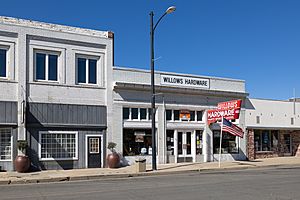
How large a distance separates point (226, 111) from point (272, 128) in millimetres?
8275

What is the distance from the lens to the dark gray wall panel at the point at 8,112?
22.6 metres

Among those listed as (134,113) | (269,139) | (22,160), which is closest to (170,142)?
(134,113)

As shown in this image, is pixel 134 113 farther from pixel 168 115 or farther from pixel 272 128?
pixel 272 128

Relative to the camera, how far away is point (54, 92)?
2416 centimetres

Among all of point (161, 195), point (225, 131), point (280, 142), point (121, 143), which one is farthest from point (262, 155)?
point (161, 195)

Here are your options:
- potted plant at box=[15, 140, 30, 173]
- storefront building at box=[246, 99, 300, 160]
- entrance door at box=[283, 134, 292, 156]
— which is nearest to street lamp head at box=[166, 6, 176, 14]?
potted plant at box=[15, 140, 30, 173]

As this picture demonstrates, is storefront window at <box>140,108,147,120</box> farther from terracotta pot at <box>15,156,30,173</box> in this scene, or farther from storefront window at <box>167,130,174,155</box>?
terracotta pot at <box>15,156,30,173</box>

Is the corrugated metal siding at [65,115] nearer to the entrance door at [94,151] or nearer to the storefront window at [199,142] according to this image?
the entrance door at [94,151]

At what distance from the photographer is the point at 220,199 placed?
38.8 feet

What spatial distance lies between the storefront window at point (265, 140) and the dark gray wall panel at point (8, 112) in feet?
61.2

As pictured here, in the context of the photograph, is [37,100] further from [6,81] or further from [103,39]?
[103,39]

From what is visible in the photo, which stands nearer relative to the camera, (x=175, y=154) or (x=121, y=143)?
(x=121, y=143)

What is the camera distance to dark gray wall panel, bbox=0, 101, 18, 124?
2259 cm

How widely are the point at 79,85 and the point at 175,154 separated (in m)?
8.00
